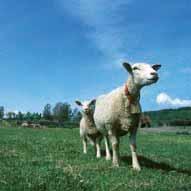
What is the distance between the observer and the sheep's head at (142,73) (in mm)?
12741

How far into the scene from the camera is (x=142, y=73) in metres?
13.1

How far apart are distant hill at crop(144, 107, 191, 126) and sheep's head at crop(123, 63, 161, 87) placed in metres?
60.1

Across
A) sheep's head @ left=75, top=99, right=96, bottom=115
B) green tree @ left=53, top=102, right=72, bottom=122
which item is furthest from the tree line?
sheep's head @ left=75, top=99, right=96, bottom=115

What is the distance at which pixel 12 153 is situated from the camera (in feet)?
54.2

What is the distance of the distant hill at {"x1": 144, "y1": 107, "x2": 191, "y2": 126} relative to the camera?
75.9 metres

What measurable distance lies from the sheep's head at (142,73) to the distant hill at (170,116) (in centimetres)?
6014

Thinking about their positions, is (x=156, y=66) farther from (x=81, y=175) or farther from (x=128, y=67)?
(x=81, y=175)

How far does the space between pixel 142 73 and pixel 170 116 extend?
7558 cm

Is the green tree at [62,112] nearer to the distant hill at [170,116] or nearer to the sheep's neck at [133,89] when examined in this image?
the distant hill at [170,116]

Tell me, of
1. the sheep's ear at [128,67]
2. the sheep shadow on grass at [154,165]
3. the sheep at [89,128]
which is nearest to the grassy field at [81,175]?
the sheep shadow on grass at [154,165]

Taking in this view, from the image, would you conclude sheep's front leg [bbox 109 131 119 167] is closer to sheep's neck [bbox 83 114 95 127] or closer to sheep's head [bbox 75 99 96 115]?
sheep's neck [bbox 83 114 95 127]

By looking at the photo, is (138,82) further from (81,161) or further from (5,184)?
(5,184)

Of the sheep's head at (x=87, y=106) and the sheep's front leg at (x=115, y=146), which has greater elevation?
the sheep's head at (x=87, y=106)

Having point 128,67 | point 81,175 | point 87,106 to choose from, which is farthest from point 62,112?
point 81,175
